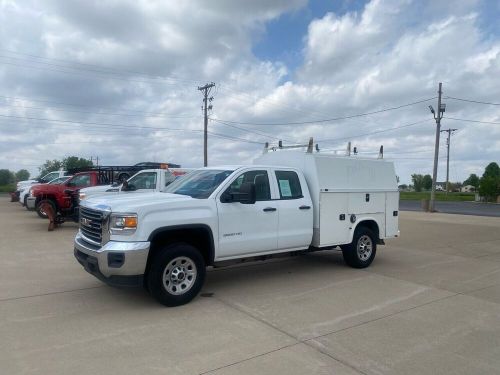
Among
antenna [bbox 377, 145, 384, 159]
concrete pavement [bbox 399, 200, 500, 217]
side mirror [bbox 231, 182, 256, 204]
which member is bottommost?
concrete pavement [bbox 399, 200, 500, 217]

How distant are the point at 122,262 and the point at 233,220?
1.72 meters

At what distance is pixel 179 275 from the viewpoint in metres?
5.62

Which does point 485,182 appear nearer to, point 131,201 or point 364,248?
point 364,248

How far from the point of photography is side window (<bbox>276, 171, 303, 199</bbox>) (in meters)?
6.99

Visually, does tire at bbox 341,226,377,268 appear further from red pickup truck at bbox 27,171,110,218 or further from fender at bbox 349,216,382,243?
red pickup truck at bbox 27,171,110,218

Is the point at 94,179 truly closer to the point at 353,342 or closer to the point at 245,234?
the point at 245,234

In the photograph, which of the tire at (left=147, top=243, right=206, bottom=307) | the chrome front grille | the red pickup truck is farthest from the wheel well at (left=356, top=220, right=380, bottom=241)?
the red pickup truck

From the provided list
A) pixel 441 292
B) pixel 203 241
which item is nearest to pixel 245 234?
pixel 203 241

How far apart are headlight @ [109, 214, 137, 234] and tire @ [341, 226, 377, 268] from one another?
14.4 feet

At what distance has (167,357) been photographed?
4020mm

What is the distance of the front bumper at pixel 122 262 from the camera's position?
5.15 metres

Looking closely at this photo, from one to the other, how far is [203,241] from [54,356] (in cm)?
249

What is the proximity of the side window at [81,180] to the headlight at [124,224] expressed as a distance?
1121 cm

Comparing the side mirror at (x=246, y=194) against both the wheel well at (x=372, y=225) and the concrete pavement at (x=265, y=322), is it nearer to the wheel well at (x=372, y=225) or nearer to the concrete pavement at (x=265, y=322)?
the concrete pavement at (x=265, y=322)
